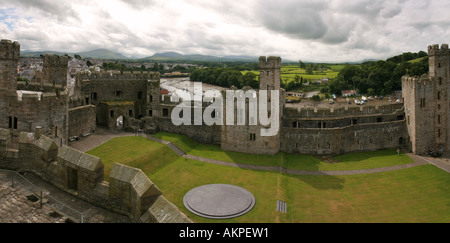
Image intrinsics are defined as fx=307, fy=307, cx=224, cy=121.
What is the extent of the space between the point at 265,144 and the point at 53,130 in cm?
2178

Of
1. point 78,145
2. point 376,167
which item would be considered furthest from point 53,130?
point 376,167

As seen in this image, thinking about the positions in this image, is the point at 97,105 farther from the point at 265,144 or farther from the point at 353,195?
the point at 353,195

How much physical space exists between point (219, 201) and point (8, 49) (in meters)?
20.3

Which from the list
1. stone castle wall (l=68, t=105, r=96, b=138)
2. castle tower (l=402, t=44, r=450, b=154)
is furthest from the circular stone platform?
castle tower (l=402, t=44, r=450, b=154)

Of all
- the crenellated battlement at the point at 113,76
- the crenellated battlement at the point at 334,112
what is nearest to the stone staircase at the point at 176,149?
the crenellated battlement at the point at 113,76

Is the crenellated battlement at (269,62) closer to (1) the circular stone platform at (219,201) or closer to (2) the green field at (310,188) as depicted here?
(2) the green field at (310,188)

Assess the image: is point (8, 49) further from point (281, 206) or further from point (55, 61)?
point (281, 206)

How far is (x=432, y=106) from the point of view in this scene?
1511 inches

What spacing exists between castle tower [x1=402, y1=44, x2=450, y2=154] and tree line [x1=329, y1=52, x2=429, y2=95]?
47.7m

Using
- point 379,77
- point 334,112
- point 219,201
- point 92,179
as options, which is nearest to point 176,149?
point 219,201

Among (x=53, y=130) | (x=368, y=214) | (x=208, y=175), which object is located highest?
(x=53, y=130)

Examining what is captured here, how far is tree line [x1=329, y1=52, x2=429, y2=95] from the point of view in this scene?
85.2 metres

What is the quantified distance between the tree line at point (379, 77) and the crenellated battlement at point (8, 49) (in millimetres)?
85880
